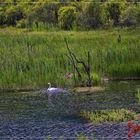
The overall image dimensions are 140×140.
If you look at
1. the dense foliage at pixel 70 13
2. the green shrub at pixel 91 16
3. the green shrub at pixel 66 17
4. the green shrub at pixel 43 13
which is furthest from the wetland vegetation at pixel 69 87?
the green shrub at pixel 43 13

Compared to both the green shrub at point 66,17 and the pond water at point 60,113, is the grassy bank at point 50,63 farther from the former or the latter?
the green shrub at point 66,17

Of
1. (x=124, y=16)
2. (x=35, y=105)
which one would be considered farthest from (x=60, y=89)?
(x=124, y=16)

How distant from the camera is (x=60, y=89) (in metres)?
26.2

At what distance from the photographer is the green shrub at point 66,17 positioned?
191ft

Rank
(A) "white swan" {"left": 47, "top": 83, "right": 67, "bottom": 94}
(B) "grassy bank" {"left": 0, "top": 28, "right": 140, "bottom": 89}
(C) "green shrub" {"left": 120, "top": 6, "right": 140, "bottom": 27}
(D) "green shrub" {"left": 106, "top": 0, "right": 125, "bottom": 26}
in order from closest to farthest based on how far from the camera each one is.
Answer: (A) "white swan" {"left": 47, "top": 83, "right": 67, "bottom": 94}
(B) "grassy bank" {"left": 0, "top": 28, "right": 140, "bottom": 89}
(C) "green shrub" {"left": 120, "top": 6, "right": 140, "bottom": 27}
(D) "green shrub" {"left": 106, "top": 0, "right": 125, "bottom": 26}

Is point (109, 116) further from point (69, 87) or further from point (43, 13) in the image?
point (43, 13)

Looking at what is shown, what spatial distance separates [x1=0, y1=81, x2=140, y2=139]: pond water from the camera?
53.0 ft

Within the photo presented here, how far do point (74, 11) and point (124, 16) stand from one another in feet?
21.0

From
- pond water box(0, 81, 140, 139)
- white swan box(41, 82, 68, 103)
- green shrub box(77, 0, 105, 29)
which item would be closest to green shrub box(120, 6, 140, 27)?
green shrub box(77, 0, 105, 29)

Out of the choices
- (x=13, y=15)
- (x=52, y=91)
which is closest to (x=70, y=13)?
(x=13, y=15)

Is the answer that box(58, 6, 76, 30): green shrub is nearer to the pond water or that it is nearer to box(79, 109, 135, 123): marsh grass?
the pond water

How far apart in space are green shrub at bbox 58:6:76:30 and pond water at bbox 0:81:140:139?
3010 centimetres

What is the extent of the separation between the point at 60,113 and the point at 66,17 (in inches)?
1531

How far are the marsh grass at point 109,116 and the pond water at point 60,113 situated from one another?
1.06ft
